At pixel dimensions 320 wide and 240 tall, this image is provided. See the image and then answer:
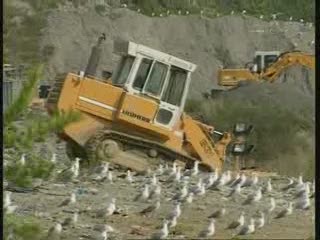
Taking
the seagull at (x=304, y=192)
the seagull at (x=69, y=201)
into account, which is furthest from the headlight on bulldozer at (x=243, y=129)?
the seagull at (x=69, y=201)

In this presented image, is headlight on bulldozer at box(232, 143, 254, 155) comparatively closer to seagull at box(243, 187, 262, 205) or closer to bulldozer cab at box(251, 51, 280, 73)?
seagull at box(243, 187, 262, 205)

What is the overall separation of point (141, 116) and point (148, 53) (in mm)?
187

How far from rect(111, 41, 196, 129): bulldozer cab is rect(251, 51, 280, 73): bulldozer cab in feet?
0.59

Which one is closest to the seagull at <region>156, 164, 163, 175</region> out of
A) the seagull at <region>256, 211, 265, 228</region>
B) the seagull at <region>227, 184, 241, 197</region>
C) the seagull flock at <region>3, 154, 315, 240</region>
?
the seagull flock at <region>3, 154, 315, 240</region>

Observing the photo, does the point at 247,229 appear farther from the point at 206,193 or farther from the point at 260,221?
the point at 206,193

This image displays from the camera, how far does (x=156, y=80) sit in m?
2.33

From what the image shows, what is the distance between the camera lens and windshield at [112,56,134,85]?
2.25 metres

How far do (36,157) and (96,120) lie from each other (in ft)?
1.35

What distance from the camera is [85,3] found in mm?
2207

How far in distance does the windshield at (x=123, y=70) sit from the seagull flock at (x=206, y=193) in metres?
0.26

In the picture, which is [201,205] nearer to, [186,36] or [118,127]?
[118,127]

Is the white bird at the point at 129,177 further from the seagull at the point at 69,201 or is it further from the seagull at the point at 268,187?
the seagull at the point at 268,187

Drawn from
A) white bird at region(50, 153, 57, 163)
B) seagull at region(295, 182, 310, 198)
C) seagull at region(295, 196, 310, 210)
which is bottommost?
seagull at region(295, 196, 310, 210)

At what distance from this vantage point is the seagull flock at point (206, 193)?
2.19 m
